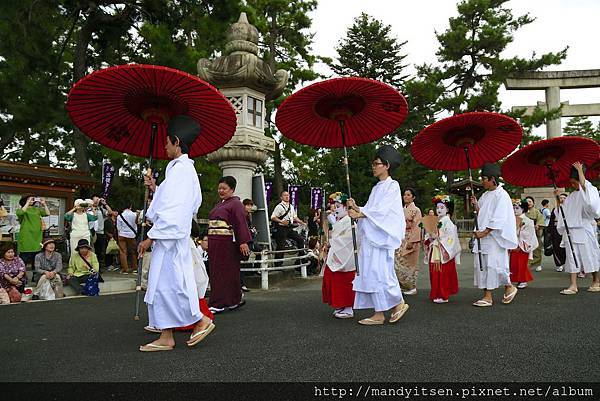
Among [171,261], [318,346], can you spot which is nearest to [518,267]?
[318,346]

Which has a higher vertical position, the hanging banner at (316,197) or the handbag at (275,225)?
the hanging banner at (316,197)

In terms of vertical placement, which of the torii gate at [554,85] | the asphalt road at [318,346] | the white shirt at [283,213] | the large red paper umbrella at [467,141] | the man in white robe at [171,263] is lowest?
the asphalt road at [318,346]

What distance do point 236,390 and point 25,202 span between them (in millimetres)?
7382

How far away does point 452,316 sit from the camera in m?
5.16

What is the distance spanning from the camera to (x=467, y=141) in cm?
638

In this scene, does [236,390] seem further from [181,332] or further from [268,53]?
[268,53]

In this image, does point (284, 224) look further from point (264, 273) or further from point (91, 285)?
point (91, 285)

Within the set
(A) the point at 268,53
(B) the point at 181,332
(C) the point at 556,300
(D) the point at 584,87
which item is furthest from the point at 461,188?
(B) the point at 181,332

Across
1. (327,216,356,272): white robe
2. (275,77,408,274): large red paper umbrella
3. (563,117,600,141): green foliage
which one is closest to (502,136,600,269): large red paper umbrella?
(275,77,408,274): large red paper umbrella

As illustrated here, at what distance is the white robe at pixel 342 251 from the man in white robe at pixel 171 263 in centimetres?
189

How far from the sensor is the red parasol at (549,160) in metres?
6.57

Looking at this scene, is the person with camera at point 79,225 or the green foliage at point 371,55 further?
the green foliage at point 371,55

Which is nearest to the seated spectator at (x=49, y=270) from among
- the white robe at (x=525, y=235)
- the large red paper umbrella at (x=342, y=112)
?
the large red paper umbrella at (x=342, y=112)

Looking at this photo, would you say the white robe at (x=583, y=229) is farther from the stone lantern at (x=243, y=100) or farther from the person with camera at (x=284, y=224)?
the stone lantern at (x=243, y=100)
